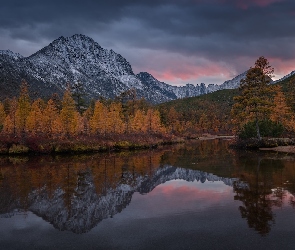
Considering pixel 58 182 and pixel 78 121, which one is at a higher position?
pixel 78 121

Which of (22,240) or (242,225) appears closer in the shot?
(22,240)

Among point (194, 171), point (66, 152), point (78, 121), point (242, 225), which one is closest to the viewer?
point (242, 225)

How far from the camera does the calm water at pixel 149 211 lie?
33.2 ft

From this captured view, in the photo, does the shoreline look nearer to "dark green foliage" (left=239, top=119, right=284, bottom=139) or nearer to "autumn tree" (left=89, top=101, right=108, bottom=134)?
"dark green foliage" (left=239, top=119, right=284, bottom=139)

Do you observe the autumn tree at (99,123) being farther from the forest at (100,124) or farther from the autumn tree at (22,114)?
the autumn tree at (22,114)

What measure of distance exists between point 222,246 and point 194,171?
56.0 feet

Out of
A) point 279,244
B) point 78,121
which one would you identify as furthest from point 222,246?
point 78,121

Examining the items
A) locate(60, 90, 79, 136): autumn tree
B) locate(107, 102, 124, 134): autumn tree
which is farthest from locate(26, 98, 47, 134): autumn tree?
locate(107, 102, 124, 134): autumn tree

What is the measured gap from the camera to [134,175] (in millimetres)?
24719

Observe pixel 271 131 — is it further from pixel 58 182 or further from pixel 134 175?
pixel 58 182

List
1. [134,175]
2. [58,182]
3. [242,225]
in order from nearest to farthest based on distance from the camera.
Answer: [242,225]
[58,182]
[134,175]

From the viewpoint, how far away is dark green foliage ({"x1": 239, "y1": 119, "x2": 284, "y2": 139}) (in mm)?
49594

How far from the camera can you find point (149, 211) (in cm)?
1395

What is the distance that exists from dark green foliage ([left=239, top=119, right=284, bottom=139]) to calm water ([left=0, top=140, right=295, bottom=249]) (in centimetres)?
2602
